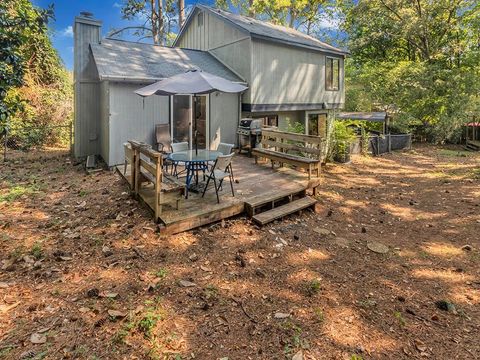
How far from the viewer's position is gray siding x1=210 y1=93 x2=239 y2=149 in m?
11.2

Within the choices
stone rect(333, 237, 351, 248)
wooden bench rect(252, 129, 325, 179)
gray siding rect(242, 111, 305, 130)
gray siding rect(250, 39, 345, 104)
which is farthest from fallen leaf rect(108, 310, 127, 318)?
gray siding rect(242, 111, 305, 130)

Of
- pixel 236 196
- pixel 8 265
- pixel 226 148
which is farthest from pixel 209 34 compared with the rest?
pixel 8 265

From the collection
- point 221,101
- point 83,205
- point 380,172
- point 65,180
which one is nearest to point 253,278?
point 83,205

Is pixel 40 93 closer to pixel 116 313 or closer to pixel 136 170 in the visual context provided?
pixel 136 170

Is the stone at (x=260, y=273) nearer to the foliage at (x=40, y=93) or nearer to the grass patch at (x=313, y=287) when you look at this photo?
the grass patch at (x=313, y=287)

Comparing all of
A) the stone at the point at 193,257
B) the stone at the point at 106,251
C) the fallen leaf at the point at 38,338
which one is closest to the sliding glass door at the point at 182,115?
the stone at the point at 106,251

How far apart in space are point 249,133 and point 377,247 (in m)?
6.44

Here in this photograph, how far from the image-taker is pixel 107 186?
7.58m

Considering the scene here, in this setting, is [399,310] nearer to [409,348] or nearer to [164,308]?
[409,348]

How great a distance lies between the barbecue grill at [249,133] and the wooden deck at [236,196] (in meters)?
2.25

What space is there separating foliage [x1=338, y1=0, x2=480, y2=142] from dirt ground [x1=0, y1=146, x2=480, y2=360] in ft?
50.9

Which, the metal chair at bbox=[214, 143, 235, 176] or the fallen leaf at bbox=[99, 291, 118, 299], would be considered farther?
the metal chair at bbox=[214, 143, 235, 176]

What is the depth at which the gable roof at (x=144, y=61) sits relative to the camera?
30.0ft

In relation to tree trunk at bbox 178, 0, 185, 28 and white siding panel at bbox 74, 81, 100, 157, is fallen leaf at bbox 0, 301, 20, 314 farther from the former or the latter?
tree trunk at bbox 178, 0, 185, 28
